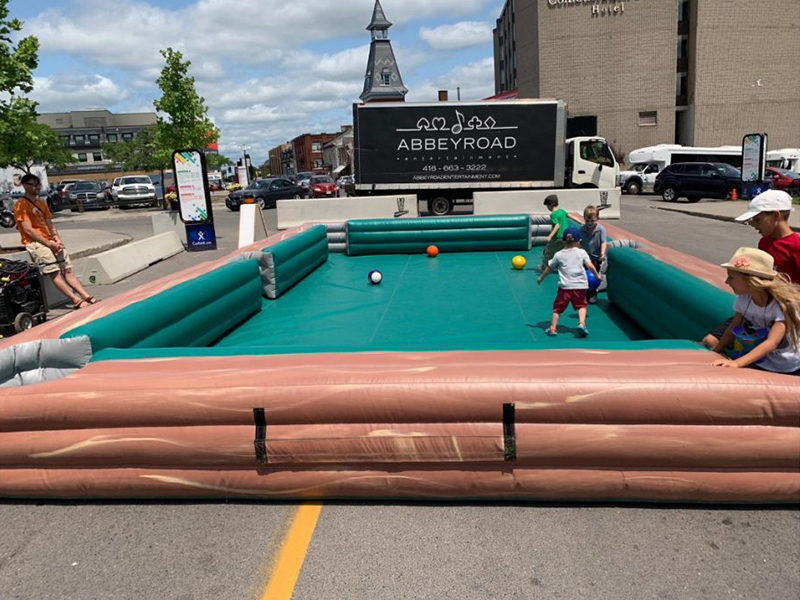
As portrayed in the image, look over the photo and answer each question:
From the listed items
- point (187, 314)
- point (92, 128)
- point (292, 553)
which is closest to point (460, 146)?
point (187, 314)

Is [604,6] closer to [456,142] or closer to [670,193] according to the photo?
[670,193]

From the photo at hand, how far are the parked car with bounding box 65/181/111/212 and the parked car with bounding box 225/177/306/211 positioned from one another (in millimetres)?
9938

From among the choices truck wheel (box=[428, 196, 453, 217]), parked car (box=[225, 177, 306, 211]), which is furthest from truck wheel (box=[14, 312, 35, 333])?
parked car (box=[225, 177, 306, 211])

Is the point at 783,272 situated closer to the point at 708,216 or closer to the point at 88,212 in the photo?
the point at 708,216

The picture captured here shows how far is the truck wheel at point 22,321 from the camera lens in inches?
296

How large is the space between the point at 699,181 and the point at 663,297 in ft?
76.9

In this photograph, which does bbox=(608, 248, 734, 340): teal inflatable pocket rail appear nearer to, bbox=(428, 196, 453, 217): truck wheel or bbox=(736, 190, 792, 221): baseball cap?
bbox=(736, 190, 792, 221): baseball cap

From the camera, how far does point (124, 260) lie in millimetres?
13016

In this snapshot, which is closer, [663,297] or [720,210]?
[663,297]

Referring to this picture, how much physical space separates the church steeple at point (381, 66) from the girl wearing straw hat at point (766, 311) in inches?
2524

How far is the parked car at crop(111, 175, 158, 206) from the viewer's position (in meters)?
33.9

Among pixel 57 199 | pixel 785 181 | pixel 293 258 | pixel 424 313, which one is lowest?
pixel 424 313

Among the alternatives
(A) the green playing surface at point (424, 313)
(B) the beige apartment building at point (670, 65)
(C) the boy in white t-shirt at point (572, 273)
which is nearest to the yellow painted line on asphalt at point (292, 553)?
(A) the green playing surface at point (424, 313)

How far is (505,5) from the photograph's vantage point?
65.5m
